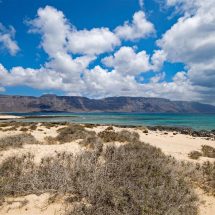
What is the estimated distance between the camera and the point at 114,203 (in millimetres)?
5734

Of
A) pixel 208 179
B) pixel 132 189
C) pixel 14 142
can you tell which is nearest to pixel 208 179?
pixel 208 179

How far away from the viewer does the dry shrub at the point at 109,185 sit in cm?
569

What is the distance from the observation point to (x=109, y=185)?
6508 mm

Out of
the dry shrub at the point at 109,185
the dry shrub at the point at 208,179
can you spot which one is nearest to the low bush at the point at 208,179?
the dry shrub at the point at 208,179

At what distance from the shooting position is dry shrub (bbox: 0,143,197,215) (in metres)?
5.69

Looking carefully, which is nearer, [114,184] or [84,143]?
[114,184]

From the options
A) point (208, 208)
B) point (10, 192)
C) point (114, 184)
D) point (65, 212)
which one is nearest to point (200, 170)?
point (208, 208)

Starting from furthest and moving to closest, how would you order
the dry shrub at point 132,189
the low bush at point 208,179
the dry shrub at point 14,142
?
the dry shrub at point 14,142 < the low bush at point 208,179 < the dry shrub at point 132,189

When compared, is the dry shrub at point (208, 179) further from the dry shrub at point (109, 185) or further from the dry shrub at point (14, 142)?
the dry shrub at point (14, 142)

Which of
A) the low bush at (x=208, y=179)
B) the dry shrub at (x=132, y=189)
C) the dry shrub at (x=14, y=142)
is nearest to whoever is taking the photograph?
the dry shrub at (x=132, y=189)

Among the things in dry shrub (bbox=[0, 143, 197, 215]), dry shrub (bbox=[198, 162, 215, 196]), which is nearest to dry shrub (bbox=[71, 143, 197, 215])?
dry shrub (bbox=[0, 143, 197, 215])

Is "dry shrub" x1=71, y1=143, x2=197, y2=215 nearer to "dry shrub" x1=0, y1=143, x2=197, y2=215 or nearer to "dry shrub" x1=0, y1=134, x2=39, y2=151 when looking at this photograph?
"dry shrub" x1=0, y1=143, x2=197, y2=215

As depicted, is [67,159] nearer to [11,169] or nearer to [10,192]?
[11,169]

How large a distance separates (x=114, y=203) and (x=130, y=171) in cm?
204
